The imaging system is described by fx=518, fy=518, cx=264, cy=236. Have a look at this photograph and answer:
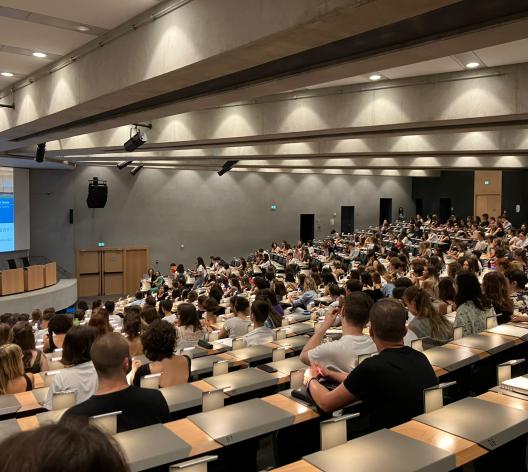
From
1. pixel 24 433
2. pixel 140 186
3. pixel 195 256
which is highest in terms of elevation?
pixel 140 186

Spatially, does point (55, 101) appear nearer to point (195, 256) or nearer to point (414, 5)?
point (414, 5)

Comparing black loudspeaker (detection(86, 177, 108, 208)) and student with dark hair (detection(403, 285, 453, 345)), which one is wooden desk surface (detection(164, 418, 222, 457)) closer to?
student with dark hair (detection(403, 285, 453, 345))

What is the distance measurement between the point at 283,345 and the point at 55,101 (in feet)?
15.6

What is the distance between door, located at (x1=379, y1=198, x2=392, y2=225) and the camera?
27391 millimetres

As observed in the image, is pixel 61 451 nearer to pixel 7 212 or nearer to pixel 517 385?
pixel 517 385

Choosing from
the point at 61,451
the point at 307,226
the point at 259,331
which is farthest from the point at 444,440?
the point at 307,226

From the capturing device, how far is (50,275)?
17312 mm

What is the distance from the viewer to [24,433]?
0.87 meters

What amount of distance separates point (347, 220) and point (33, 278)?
15304 mm

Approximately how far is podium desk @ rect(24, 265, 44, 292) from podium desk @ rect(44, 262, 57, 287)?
0.28 metres

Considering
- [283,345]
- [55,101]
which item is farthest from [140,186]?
[283,345]

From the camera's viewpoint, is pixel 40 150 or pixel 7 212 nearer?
pixel 40 150

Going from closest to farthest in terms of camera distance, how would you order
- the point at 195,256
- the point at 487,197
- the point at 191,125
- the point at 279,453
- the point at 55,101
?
the point at 279,453 → the point at 55,101 → the point at 191,125 → the point at 195,256 → the point at 487,197

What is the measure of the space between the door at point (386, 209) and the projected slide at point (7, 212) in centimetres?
1774
